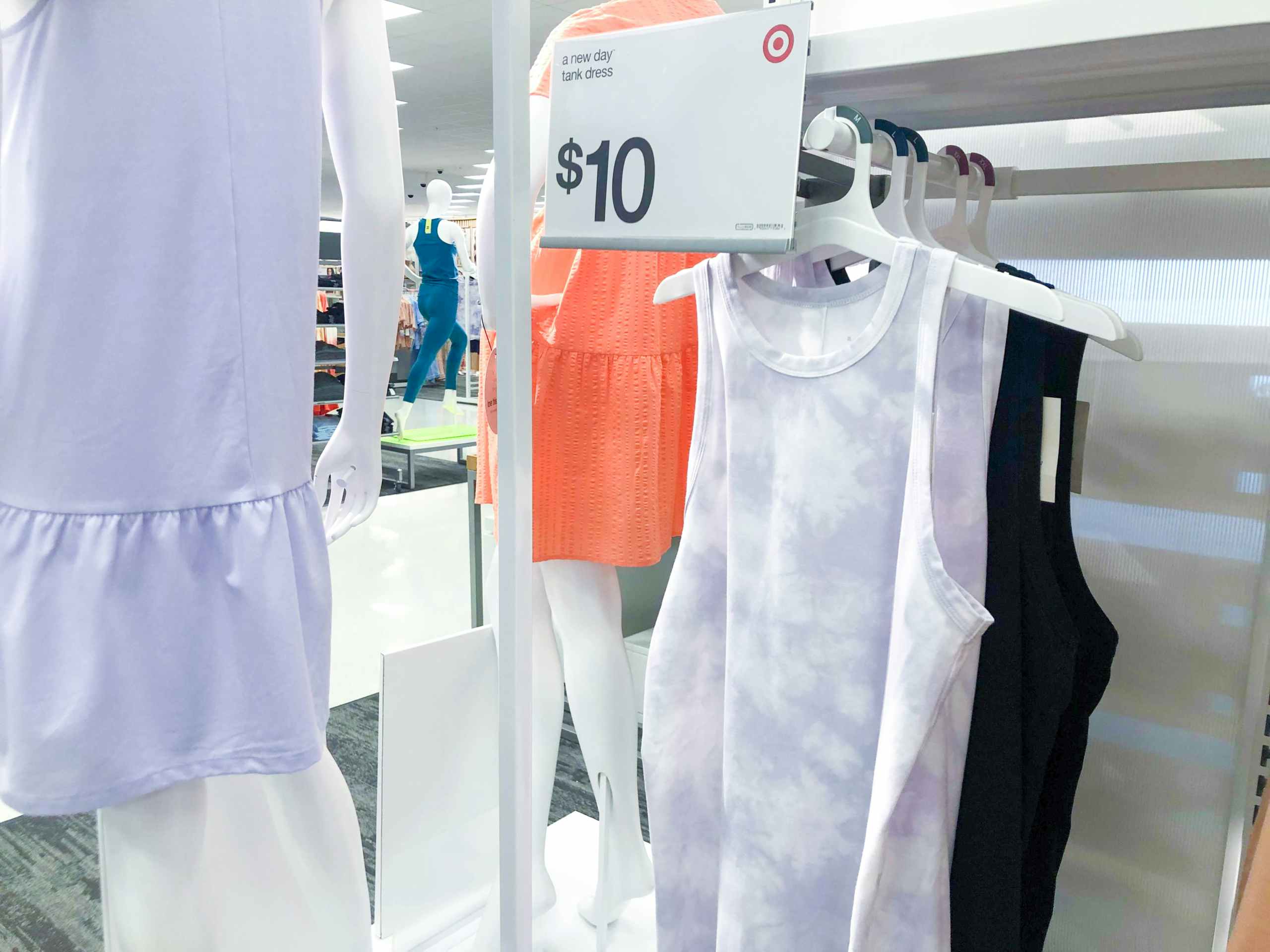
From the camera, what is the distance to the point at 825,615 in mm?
986

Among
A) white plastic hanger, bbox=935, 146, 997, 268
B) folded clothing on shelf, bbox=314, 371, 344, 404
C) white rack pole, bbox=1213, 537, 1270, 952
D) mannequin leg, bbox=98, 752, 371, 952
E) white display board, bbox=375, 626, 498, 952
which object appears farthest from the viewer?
folded clothing on shelf, bbox=314, 371, 344, 404

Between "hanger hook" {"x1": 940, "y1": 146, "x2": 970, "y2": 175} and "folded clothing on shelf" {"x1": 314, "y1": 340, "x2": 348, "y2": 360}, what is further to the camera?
"folded clothing on shelf" {"x1": 314, "y1": 340, "x2": 348, "y2": 360}

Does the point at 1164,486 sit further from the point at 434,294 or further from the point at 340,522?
the point at 434,294

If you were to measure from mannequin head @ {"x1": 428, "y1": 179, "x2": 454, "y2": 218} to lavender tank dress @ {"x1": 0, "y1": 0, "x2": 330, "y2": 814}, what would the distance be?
5.57 m

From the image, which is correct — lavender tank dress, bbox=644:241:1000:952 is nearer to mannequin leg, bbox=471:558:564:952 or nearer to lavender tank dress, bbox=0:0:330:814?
lavender tank dress, bbox=0:0:330:814

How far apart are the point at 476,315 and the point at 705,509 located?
8847 mm

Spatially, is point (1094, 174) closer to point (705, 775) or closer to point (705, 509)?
point (705, 509)

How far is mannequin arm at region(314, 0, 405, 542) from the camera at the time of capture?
1210 mm

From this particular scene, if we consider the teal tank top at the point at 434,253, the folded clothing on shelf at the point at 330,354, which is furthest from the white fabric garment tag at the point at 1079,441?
the teal tank top at the point at 434,253

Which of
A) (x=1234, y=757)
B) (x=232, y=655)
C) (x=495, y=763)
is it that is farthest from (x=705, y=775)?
(x=1234, y=757)

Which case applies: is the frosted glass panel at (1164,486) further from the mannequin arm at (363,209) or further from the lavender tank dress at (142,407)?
the lavender tank dress at (142,407)

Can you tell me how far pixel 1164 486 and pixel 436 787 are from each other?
4.21 feet

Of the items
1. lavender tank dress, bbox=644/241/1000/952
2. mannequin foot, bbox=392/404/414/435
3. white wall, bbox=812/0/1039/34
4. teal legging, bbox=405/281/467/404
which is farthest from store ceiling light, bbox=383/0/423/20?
lavender tank dress, bbox=644/241/1000/952

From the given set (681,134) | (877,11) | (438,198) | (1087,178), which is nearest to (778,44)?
(681,134)
